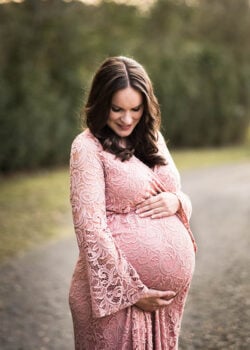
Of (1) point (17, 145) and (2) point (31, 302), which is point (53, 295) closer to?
(2) point (31, 302)

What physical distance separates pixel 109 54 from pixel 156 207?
14.4 m

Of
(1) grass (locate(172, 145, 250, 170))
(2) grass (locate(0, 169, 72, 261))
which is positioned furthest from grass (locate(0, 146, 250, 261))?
(1) grass (locate(172, 145, 250, 170))

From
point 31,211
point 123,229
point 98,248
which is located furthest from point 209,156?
point 98,248

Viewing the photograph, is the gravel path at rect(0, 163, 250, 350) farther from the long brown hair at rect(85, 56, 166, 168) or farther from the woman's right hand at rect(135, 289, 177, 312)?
the long brown hair at rect(85, 56, 166, 168)

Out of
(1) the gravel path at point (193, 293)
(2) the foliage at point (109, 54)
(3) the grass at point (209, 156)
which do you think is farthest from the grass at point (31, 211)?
(3) the grass at point (209, 156)

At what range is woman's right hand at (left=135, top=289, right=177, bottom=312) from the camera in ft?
8.76

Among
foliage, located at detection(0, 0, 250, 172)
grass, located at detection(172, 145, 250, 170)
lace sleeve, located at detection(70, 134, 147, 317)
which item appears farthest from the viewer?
grass, located at detection(172, 145, 250, 170)

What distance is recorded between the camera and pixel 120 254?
264 cm

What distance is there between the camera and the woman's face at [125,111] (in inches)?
108

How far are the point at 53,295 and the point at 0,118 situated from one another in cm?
864

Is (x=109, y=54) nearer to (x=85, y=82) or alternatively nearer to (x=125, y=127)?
(x=85, y=82)

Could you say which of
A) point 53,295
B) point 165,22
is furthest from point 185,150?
point 53,295

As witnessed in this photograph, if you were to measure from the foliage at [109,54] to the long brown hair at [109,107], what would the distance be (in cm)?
591

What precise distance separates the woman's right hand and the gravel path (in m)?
1.68
